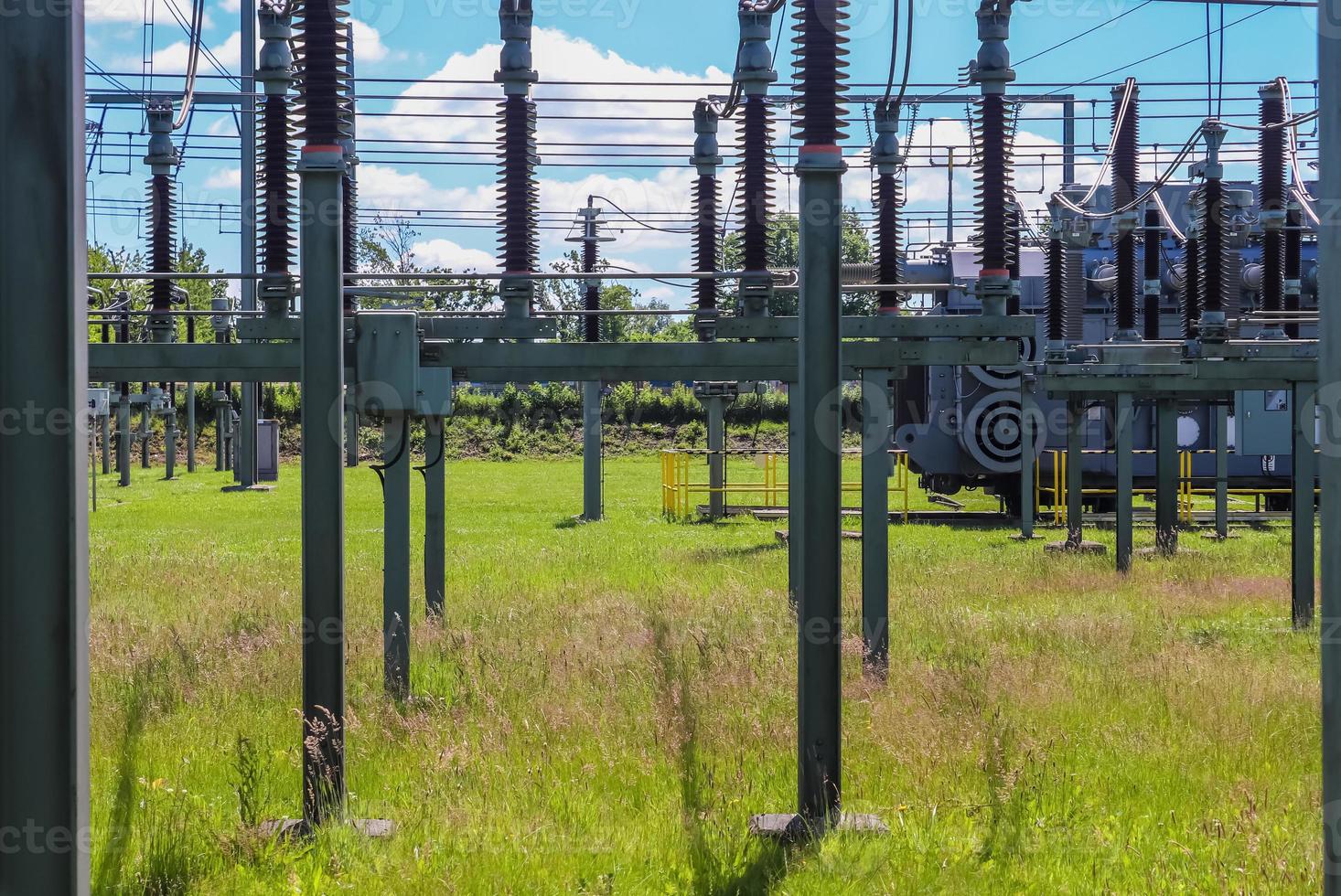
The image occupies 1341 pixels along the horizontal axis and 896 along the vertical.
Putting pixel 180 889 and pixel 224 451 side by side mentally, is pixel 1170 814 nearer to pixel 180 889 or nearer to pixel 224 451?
pixel 180 889

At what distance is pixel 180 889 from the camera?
462 centimetres

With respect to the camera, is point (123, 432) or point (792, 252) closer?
point (123, 432)

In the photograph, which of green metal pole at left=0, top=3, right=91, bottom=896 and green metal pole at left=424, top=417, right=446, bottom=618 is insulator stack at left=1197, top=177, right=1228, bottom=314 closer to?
green metal pole at left=424, top=417, right=446, bottom=618

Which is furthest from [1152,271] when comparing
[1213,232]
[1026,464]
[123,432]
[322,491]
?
[123,432]

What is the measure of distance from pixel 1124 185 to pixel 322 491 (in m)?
12.9

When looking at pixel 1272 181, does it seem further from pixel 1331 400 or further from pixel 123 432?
pixel 123 432

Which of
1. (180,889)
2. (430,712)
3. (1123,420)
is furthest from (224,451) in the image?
(180,889)

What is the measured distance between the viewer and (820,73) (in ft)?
17.6

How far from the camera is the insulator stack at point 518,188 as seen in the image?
8.22 metres

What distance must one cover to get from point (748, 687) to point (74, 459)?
5387 mm

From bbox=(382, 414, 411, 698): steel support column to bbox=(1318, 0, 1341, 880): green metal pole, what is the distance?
5.48m

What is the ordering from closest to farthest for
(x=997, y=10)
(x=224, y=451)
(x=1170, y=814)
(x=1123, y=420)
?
1. (x=1170, y=814)
2. (x=997, y=10)
3. (x=1123, y=420)
4. (x=224, y=451)

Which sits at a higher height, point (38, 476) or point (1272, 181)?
point (1272, 181)

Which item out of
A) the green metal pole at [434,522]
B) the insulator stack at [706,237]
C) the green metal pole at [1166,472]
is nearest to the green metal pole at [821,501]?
the insulator stack at [706,237]
